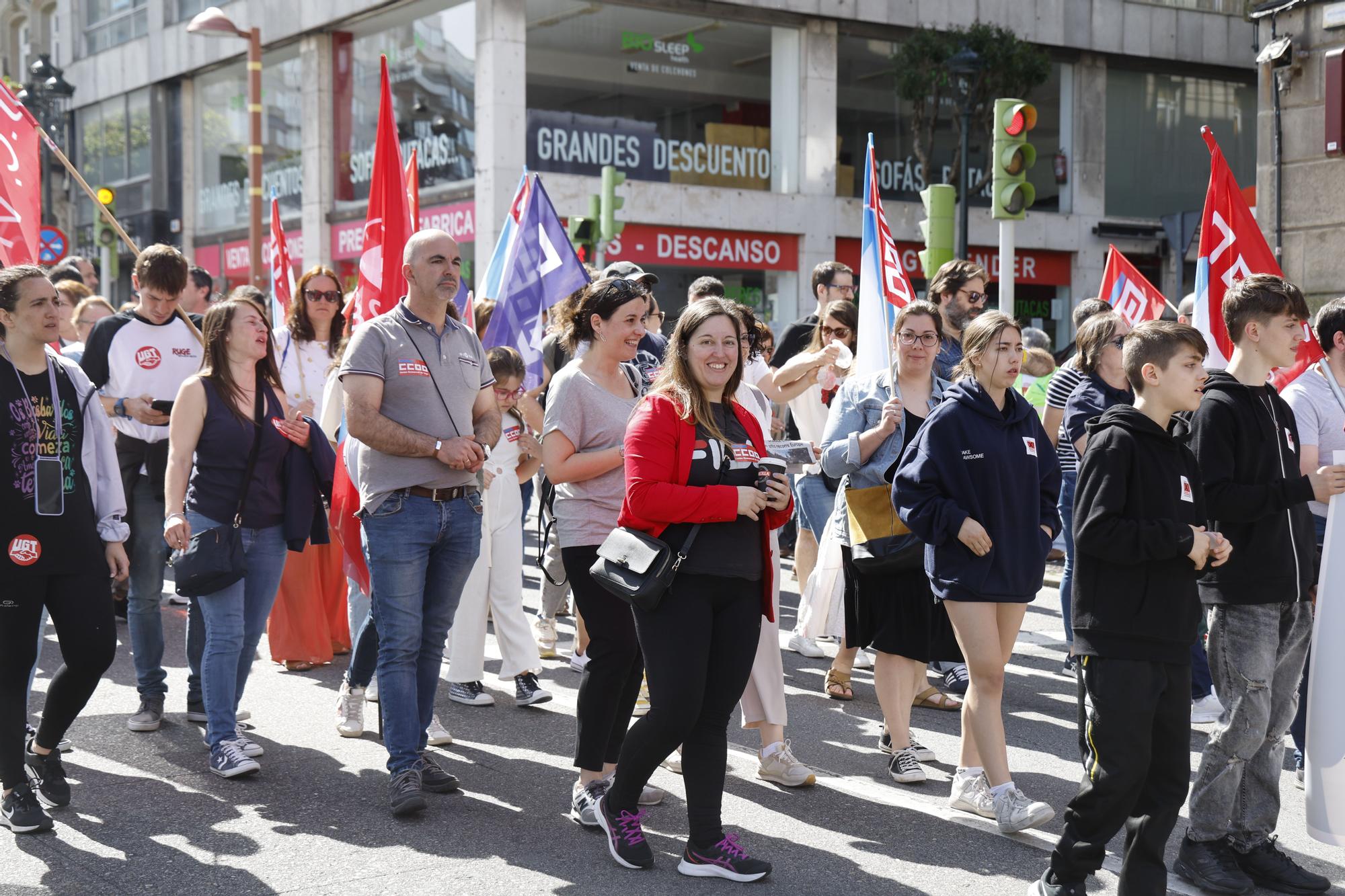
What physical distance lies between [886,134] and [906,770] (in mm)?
21364

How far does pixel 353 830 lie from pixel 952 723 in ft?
9.44

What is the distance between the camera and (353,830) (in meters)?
5.04

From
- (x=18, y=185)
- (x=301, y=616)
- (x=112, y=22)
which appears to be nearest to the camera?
(x=18, y=185)

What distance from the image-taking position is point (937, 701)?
698 cm

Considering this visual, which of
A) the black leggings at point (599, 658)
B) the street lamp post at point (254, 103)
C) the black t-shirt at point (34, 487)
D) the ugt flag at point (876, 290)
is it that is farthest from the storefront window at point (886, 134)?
the black t-shirt at point (34, 487)

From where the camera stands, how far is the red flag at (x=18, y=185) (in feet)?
22.8

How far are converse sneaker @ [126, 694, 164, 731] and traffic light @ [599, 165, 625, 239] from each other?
11.6 meters

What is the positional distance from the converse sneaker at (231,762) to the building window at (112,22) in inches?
1125

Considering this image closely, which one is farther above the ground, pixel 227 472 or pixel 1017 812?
pixel 227 472

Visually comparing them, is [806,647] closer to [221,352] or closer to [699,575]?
[221,352]

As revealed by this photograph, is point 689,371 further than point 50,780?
No

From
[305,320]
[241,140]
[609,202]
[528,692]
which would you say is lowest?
[528,692]

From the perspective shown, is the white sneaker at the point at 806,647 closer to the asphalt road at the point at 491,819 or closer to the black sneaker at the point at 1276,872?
the asphalt road at the point at 491,819

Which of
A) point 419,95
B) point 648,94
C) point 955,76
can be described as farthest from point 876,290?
point 419,95
